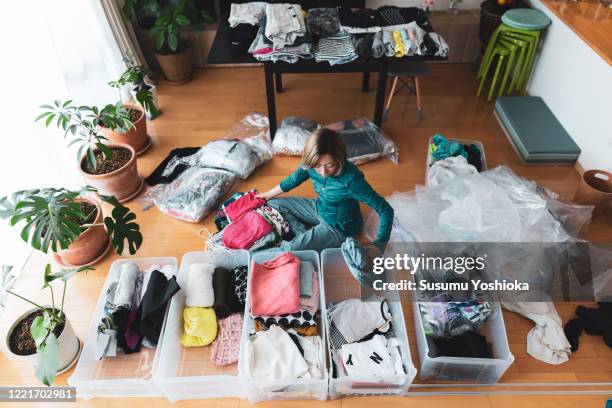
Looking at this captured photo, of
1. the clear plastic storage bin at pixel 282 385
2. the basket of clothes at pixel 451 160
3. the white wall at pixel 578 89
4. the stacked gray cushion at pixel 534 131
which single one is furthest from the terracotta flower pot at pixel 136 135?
the white wall at pixel 578 89

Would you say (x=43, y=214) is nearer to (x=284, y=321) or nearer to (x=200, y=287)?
(x=200, y=287)

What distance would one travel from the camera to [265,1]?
10.2 ft

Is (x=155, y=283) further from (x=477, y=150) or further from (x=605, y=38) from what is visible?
(x=605, y=38)

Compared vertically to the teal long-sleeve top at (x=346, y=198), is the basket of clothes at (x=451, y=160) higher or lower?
lower

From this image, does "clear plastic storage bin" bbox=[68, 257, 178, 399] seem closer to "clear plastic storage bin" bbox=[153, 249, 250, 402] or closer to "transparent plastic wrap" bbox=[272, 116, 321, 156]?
"clear plastic storage bin" bbox=[153, 249, 250, 402]

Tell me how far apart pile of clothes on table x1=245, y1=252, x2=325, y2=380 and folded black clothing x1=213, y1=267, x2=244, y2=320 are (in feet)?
0.41

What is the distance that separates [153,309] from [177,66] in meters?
2.31

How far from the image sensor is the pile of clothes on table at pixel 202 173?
249 cm

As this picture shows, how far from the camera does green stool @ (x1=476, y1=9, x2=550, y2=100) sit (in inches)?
118

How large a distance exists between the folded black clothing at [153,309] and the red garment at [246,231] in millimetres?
386

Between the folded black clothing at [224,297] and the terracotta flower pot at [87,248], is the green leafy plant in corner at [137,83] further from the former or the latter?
the folded black clothing at [224,297]

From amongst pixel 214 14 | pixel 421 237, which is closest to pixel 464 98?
pixel 421 237

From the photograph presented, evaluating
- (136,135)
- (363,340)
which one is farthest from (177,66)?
(363,340)

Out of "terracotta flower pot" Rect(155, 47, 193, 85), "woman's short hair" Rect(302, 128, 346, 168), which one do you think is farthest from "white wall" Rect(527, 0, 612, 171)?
"terracotta flower pot" Rect(155, 47, 193, 85)
